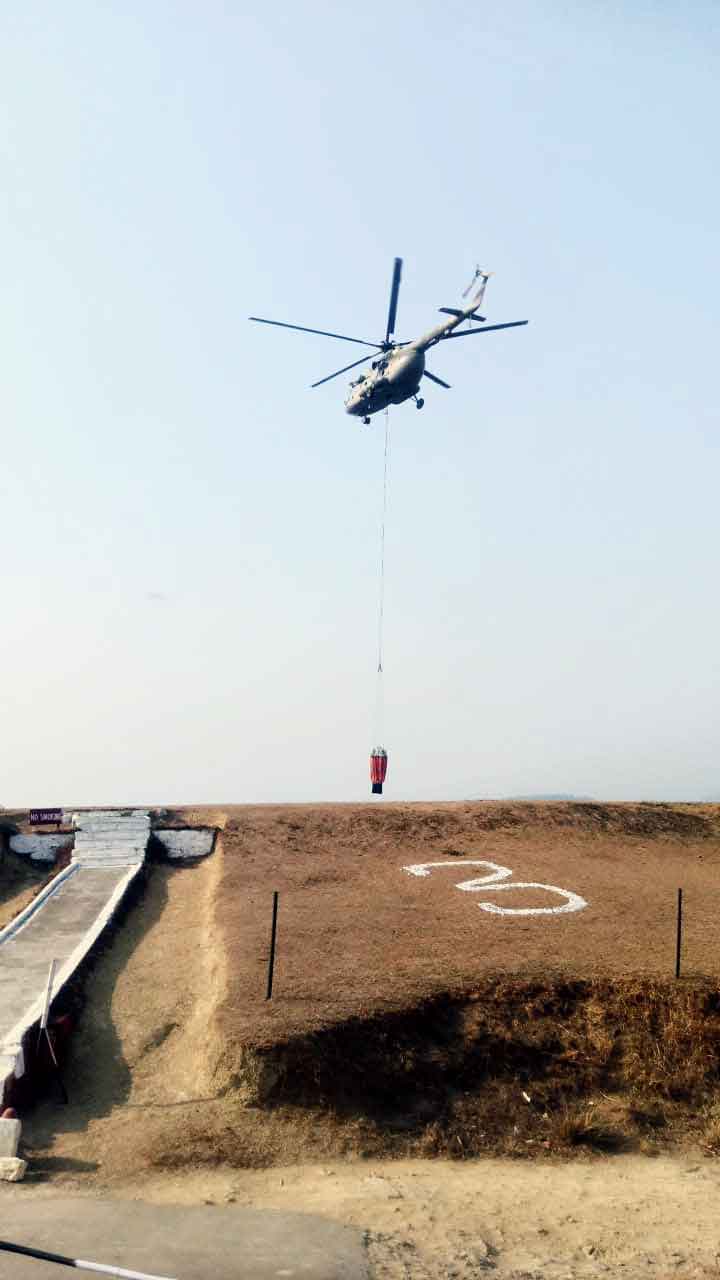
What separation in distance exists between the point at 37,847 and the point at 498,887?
64.5 ft

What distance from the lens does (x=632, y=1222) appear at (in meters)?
13.9

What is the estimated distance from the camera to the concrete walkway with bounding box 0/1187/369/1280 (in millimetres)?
11508

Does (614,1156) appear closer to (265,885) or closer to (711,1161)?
(711,1161)

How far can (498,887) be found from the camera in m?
28.4

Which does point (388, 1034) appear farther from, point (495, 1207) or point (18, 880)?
point (18, 880)

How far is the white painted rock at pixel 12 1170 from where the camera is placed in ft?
45.4

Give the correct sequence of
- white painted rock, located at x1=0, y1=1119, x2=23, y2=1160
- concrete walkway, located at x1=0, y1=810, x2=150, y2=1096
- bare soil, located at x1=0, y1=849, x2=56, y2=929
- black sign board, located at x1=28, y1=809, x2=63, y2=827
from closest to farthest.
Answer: white painted rock, located at x1=0, y1=1119, x2=23, y2=1160 → concrete walkway, located at x1=0, y1=810, x2=150, y2=1096 → bare soil, located at x1=0, y1=849, x2=56, y2=929 → black sign board, located at x1=28, y1=809, x2=63, y2=827

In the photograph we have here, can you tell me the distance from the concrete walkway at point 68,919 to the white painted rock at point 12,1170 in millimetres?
1636

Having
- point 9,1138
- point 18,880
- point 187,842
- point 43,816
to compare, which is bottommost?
point 9,1138

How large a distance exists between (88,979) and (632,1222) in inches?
513

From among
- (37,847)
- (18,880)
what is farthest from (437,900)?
(37,847)

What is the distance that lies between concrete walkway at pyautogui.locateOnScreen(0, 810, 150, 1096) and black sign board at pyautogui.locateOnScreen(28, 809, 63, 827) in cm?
116

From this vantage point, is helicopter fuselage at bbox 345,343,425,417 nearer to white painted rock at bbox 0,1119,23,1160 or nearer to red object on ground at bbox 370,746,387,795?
red object on ground at bbox 370,746,387,795

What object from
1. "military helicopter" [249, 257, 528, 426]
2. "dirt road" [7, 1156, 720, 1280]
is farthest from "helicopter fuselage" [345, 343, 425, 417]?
"dirt road" [7, 1156, 720, 1280]
